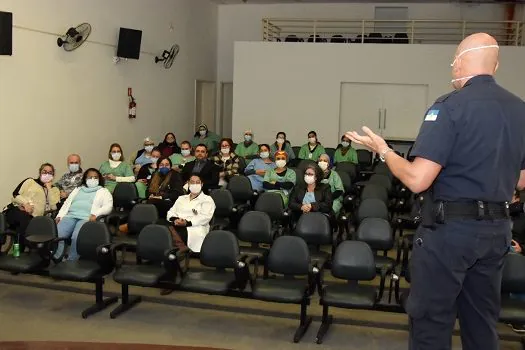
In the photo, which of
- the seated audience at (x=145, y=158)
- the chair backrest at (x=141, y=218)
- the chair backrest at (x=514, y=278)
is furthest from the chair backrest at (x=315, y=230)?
the seated audience at (x=145, y=158)

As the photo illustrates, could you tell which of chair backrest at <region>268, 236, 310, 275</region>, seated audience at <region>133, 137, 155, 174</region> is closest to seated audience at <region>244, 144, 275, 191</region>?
seated audience at <region>133, 137, 155, 174</region>

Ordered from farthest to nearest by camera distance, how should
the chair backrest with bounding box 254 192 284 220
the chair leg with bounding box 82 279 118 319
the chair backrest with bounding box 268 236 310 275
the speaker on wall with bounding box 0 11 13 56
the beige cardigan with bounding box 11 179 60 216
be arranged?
1. the speaker on wall with bounding box 0 11 13 56
2. the chair backrest with bounding box 254 192 284 220
3. the beige cardigan with bounding box 11 179 60 216
4. the chair leg with bounding box 82 279 118 319
5. the chair backrest with bounding box 268 236 310 275

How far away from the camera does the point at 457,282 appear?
2.26 metres

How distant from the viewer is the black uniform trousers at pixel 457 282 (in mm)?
2244

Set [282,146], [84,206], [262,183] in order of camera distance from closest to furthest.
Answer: [84,206] < [262,183] < [282,146]

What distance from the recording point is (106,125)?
1114cm

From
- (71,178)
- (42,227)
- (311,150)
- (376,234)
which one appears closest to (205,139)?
(311,150)

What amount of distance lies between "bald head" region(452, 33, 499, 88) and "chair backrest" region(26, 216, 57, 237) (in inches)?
190

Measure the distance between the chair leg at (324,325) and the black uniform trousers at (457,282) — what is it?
8.62 feet

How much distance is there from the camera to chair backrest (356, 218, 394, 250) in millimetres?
5910

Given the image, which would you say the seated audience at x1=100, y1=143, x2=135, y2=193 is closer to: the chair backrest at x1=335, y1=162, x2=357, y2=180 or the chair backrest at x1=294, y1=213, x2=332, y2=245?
the chair backrest at x1=335, y1=162, x2=357, y2=180

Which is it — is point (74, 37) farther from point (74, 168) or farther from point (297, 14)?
point (297, 14)

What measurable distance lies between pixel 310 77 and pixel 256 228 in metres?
8.17

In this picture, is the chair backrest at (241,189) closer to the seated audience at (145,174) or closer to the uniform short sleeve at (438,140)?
the seated audience at (145,174)
